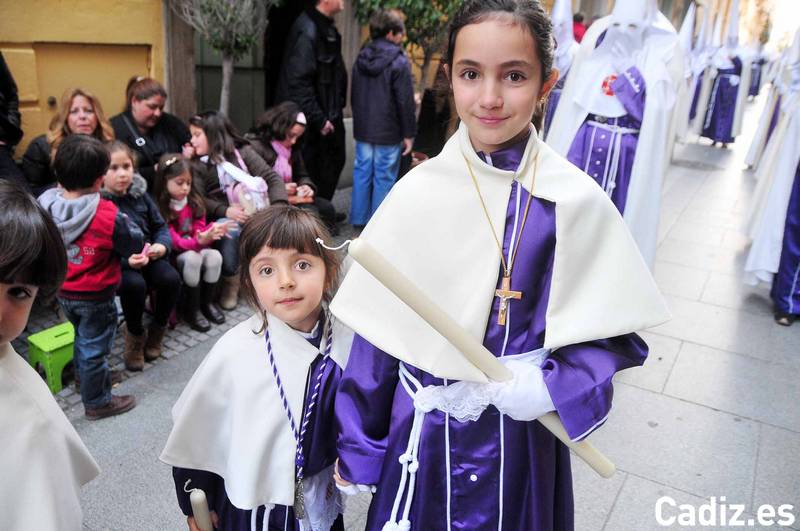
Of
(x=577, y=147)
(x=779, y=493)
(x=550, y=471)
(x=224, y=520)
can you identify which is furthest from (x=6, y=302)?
(x=577, y=147)

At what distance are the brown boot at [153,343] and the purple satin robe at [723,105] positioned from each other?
40.4 ft

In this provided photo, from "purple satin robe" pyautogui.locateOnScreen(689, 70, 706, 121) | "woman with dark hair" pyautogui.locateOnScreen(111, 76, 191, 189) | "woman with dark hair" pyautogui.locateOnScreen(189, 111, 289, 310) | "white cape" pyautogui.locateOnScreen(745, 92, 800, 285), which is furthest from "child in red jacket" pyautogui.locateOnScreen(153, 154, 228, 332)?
"purple satin robe" pyautogui.locateOnScreen(689, 70, 706, 121)

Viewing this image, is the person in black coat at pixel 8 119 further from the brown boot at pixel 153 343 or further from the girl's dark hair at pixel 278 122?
the girl's dark hair at pixel 278 122

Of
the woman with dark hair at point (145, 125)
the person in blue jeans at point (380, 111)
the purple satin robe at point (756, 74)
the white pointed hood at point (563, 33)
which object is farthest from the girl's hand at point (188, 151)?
the purple satin robe at point (756, 74)

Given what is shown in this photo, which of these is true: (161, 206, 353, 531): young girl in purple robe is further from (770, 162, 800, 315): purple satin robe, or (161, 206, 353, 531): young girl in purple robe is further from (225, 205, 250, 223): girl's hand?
(770, 162, 800, 315): purple satin robe

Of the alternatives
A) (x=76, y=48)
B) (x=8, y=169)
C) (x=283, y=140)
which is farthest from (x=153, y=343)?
(x=76, y=48)

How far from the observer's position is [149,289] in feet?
12.9

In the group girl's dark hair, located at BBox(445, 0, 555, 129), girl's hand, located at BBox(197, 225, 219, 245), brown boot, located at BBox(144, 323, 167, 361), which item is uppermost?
girl's dark hair, located at BBox(445, 0, 555, 129)

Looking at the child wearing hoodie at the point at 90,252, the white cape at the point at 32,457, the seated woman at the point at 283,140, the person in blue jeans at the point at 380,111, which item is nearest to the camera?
the white cape at the point at 32,457

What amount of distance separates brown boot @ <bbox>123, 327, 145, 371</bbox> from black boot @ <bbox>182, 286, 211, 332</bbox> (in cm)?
53

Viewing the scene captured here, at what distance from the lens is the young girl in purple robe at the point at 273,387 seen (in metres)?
1.73

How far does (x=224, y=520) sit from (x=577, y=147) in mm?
3240

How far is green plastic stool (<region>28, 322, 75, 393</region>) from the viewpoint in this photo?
11.2 feet

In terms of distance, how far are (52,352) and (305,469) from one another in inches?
86.6
